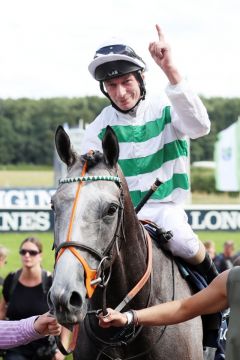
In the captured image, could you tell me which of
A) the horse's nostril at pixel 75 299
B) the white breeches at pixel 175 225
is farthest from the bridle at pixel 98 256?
the white breeches at pixel 175 225

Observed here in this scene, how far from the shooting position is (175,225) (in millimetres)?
4742

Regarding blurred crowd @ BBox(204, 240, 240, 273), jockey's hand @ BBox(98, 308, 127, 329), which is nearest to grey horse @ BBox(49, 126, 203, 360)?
jockey's hand @ BBox(98, 308, 127, 329)

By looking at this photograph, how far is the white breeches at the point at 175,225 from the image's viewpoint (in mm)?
4699

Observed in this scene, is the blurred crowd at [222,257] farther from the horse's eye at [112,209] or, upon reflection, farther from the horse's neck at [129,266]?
the horse's eye at [112,209]

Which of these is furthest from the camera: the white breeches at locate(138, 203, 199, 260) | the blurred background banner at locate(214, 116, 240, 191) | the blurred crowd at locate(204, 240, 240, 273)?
the blurred background banner at locate(214, 116, 240, 191)

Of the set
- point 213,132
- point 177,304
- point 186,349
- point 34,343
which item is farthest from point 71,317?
point 213,132

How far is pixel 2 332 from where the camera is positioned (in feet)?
14.0

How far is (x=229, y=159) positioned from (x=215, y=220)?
14.1 meters

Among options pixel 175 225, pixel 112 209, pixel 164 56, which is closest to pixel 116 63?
pixel 164 56

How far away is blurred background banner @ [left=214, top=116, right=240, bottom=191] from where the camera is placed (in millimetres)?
31859

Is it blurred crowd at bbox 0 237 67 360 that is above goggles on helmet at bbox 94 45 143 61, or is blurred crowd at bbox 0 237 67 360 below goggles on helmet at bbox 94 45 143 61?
below

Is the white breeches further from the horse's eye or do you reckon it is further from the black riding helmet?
the horse's eye

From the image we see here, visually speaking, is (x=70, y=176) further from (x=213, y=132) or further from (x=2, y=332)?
(x=213, y=132)

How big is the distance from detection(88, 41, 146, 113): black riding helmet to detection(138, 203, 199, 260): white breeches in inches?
24.4
